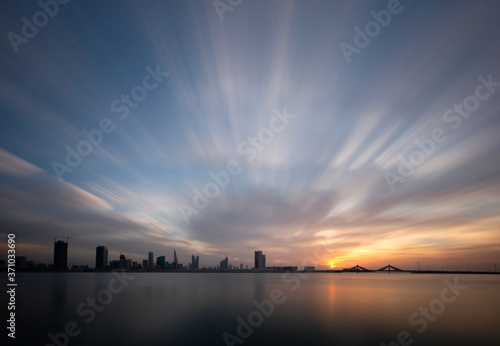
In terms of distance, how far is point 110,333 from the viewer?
30.0 metres

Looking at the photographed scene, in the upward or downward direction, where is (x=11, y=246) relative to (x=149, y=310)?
upward

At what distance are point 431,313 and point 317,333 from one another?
79.9 feet

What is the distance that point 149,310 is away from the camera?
4406 cm

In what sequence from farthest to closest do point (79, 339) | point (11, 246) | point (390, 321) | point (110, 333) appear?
point (390, 321) → point (11, 246) → point (110, 333) → point (79, 339)

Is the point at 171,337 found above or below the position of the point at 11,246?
below

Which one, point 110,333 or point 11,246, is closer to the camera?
point 110,333

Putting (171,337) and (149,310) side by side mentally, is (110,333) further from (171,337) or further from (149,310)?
(149,310)

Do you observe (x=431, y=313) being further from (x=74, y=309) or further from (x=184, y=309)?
(x=74, y=309)

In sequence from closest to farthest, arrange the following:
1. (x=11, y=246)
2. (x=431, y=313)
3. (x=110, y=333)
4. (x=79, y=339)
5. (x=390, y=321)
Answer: (x=79, y=339) < (x=110, y=333) < (x=11, y=246) < (x=390, y=321) < (x=431, y=313)

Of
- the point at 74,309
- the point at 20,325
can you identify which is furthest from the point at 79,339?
the point at 74,309

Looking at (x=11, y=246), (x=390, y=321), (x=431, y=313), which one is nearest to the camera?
(x=11, y=246)

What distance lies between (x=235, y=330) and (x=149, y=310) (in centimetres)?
1943

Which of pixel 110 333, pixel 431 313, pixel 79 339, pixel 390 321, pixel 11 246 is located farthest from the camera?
pixel 431 313

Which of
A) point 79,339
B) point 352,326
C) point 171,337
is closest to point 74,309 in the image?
point 79,339
